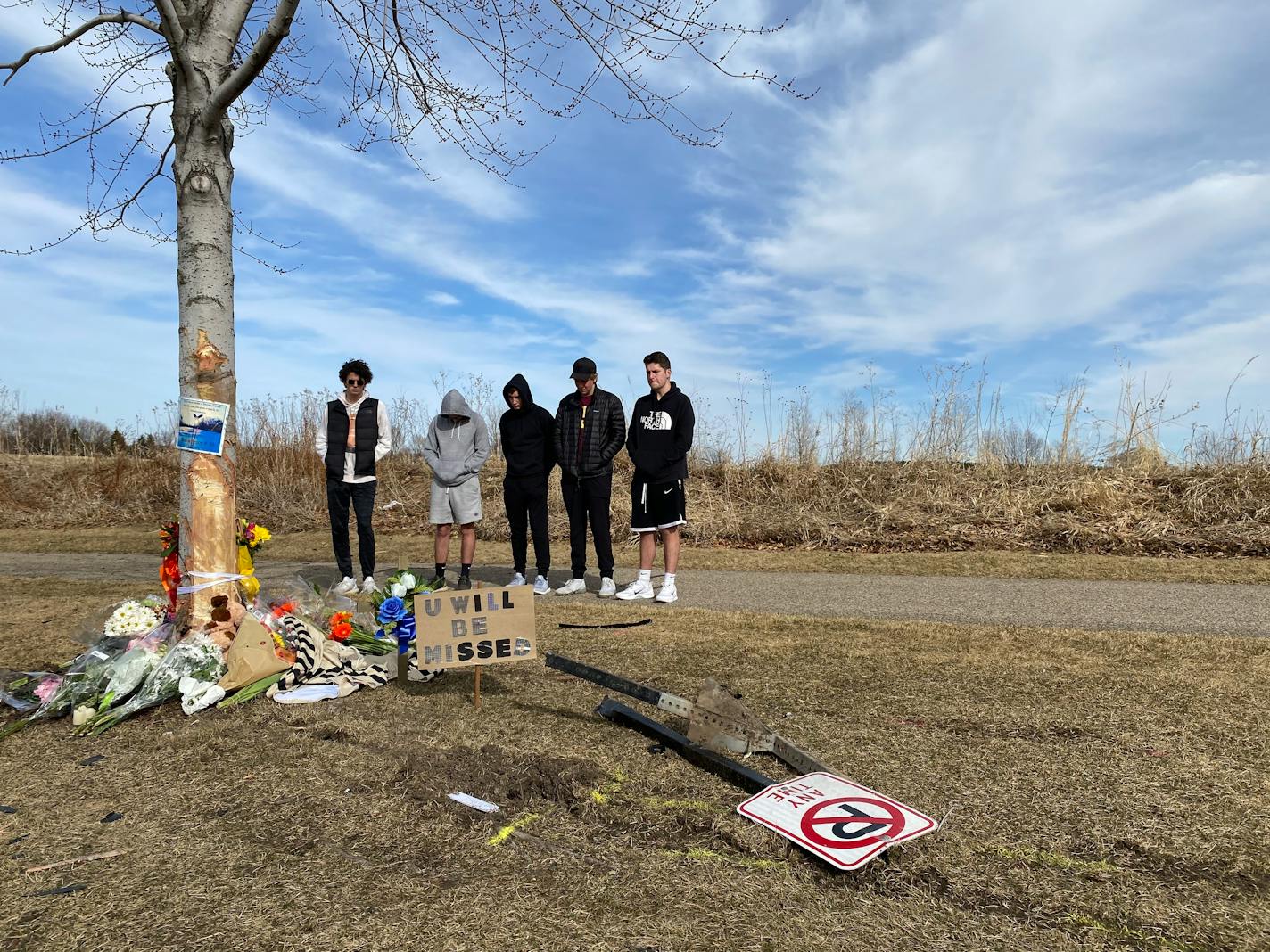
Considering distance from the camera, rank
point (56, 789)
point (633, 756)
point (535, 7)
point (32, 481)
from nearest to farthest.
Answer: point (56, 789)
point (633, 756)
point (535, 7)
point (32, 481)

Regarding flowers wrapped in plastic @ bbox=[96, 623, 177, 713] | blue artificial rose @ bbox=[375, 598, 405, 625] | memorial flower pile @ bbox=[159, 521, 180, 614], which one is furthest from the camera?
memorial flower pile @ bbox=[159, 521, 180, 614]

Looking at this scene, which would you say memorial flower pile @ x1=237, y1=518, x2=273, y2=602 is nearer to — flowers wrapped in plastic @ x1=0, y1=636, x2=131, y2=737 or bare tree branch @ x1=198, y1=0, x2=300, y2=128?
flowers wrapped in plastic @ x1=0, y1=636, x2=131, y2=737

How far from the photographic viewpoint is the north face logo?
22.5 feet

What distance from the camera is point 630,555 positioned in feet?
34.2

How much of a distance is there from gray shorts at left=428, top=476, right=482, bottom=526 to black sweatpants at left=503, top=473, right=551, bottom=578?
13.4 inches

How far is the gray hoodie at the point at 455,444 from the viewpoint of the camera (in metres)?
7.30

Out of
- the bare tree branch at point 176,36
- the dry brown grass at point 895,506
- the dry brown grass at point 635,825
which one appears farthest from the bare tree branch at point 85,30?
the dry brown grass at point 895,506

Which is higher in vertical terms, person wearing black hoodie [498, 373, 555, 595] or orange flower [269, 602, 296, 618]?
person wearing black hoodie [498, 373, 555, 595]

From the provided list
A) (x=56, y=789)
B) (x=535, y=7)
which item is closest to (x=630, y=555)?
(x=535, y=7)

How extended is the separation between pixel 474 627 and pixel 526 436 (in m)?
3.59

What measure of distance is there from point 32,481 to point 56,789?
1894 cm

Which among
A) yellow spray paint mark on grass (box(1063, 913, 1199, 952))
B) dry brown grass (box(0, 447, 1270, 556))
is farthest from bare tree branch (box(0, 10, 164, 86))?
dry brown grass (box(0, 447, 1270, 556))

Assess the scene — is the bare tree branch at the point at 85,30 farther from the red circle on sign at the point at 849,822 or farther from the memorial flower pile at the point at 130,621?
the red circle on sign at the point at 849,822

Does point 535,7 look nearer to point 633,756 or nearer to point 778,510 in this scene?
point 633,756
